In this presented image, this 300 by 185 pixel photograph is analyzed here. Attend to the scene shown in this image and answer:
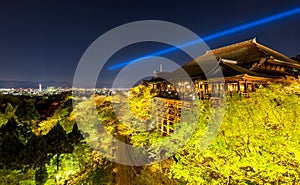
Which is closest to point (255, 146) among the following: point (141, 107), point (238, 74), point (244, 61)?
point (238, 74)

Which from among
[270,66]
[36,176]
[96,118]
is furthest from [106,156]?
[270,66]

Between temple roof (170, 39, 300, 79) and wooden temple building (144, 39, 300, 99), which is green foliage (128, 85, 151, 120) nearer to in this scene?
wooden temple building (144, 39, 300, 99)

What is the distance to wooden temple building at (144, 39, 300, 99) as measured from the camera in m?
12.5

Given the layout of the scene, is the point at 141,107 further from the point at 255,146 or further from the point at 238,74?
the point at 255,146

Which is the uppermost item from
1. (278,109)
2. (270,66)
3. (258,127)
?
(270,66)

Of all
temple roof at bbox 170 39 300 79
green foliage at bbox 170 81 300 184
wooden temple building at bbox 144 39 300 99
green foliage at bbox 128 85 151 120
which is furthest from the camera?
green foliage at bbox 128 85 151 120

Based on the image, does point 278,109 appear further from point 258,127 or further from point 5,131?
point 5,131

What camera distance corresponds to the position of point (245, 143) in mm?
5523

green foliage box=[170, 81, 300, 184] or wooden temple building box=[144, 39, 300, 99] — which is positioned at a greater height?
wooden temple building box=[144, 39, 300, 99]

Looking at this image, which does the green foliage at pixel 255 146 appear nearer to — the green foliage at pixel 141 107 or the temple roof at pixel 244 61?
the temple roof at pixel 244 61

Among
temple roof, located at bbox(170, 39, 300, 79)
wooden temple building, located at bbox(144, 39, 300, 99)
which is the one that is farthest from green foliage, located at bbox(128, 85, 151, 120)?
temple roof, located at bbox(170, 39, 300, 79)

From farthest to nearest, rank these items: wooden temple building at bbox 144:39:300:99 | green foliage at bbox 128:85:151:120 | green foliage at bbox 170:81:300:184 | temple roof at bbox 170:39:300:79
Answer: green foliage at bbox 128:85:151:120, temple roof at bbox 170:39:300:79, wooden temple building at bbox 144:39:300:99, green foliage at bbox 170:81:300:184

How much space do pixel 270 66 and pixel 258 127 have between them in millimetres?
11455

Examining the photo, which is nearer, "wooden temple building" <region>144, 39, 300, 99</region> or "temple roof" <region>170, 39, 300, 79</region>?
"wooden temple building" <region>144, 39, 300, 99</region>
